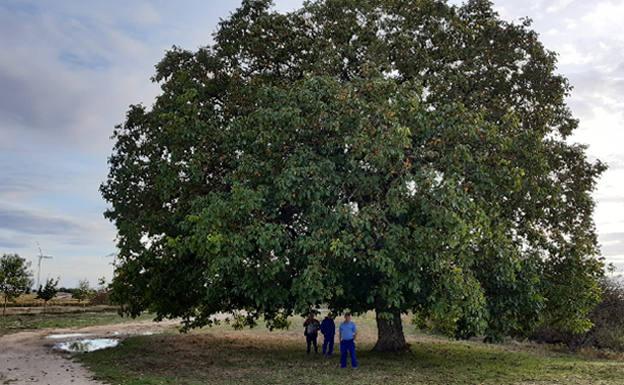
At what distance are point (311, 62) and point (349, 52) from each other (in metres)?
1.50

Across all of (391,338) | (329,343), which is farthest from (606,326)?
(329,343)

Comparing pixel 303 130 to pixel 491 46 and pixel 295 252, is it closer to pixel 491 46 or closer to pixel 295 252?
pixel 295 252

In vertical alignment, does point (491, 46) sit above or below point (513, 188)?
above

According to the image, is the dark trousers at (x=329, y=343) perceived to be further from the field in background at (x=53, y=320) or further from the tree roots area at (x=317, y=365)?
the field in background at (x=53, y=320)

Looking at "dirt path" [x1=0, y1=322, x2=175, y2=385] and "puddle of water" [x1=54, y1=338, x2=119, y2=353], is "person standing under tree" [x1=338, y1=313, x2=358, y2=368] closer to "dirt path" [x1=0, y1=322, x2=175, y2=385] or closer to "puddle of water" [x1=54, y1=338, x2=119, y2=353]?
"dirt path" [x1=0, y1=322, x2=175, y2=385]

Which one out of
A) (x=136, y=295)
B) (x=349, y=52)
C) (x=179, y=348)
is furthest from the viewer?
(x=179, y=348)

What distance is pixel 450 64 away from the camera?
19.5 m

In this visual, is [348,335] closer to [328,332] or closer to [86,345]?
[328,332]

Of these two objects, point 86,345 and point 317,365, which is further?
point 86,345

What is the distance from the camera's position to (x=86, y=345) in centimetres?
2419

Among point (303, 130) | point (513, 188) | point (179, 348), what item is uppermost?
Answer: point (303, 130)

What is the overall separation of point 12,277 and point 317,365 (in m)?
40.1

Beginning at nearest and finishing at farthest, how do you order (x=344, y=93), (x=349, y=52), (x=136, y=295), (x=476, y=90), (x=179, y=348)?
(x=344, y=93) < (x=349, y=52) < (x=476, y=90) < (x=136, y=295) < (x=179, y=348)

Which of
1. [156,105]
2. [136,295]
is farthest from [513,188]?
[136,295]
